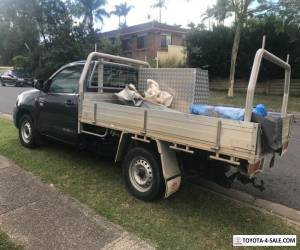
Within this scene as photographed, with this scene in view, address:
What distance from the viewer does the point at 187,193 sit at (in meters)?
4.85

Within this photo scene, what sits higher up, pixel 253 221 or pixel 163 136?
pixel 163 136

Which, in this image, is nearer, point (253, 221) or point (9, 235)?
point (9, 235)

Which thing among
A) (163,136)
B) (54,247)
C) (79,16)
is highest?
(79,16)

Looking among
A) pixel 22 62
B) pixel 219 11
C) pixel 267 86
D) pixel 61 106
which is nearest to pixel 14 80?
pixel 22 62

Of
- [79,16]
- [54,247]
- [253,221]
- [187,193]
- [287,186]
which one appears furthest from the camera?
[79,16]

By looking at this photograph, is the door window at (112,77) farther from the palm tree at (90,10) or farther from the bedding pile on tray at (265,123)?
the palm tree at (90,10)

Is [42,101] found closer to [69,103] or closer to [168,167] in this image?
[69,103]

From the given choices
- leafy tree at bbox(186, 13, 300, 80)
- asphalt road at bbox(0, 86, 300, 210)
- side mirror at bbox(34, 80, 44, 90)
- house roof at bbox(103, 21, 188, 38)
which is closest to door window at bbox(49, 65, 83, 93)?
side mirror at bbox(34, 80, 44, 90)

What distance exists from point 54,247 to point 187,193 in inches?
82.3

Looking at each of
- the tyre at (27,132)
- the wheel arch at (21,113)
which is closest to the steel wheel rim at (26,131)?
the tyre at (27,132)

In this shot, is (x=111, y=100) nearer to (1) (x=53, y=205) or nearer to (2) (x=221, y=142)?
(1) (x=53, y=205)

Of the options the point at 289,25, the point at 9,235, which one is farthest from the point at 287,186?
the point at 289,25

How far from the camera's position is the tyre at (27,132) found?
669 cm

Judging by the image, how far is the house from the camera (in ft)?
118
